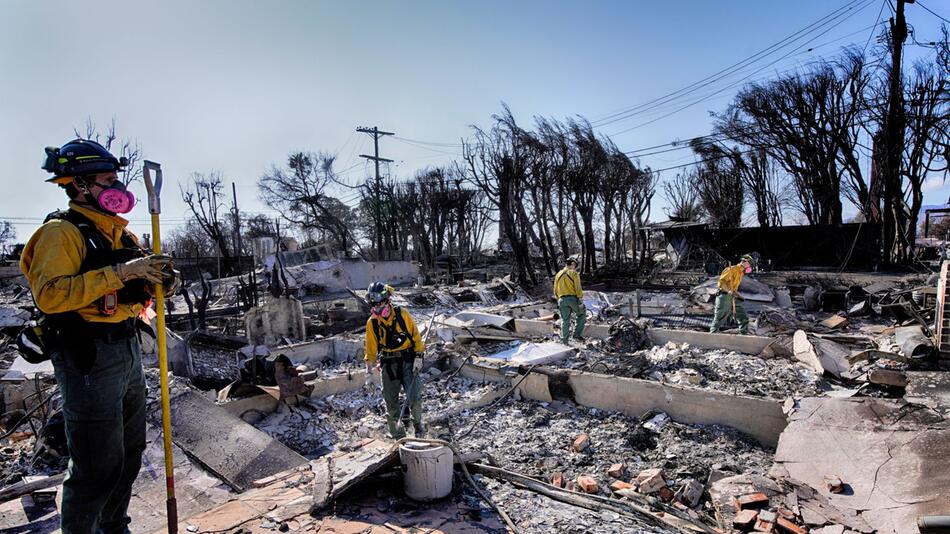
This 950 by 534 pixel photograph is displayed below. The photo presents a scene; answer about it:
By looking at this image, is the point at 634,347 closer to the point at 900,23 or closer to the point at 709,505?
the point at 709,505

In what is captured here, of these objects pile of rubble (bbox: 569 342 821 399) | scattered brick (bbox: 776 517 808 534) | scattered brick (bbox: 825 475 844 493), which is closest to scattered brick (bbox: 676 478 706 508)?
scattered brick (bbox: 776 517 808 534)

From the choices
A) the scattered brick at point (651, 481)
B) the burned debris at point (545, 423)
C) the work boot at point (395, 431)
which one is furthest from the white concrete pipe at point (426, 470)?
the work boot at point (395, 431)

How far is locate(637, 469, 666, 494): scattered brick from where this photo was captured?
4605mm

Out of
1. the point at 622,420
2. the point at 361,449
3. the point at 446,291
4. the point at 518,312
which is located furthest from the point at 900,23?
the point at 361,449

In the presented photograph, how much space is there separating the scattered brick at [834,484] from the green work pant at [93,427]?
193 inches

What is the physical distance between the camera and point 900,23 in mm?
18188

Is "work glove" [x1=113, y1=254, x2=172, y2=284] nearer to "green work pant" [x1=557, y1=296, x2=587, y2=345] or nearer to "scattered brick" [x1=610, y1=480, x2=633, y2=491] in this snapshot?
"scattered brick" [x1=610, y1=480, x2=633, y2=491]

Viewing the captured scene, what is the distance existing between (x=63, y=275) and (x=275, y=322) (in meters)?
9.54

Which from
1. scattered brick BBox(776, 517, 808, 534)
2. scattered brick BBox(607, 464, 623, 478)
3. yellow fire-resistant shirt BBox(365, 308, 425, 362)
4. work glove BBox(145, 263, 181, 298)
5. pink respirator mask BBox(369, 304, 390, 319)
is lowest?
scattered brick BBox(607, 464, 623, 478)

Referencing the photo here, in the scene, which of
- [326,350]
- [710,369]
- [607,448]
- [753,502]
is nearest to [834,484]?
[753,502]

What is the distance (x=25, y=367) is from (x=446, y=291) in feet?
41.8

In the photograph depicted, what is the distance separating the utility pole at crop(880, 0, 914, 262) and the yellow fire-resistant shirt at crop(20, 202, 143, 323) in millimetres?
24127

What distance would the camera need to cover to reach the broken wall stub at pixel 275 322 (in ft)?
35.9

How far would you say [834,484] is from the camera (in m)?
4.12
